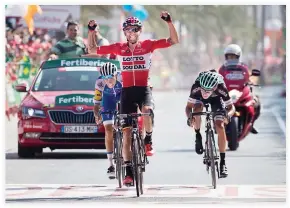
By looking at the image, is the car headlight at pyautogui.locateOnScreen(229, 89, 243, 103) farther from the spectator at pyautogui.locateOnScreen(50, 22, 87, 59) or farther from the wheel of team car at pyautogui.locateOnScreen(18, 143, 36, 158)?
the wheel of team car at pyautogui.locateOnScreen(18, 143, 36, 158)

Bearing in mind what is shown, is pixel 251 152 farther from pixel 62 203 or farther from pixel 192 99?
pixel 62 203

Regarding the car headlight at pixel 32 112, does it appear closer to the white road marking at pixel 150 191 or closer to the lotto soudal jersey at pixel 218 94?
the white road marking at pixel 150 191

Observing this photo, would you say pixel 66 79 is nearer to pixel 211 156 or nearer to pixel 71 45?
pixel 71 45

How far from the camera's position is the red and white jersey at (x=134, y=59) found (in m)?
15.8

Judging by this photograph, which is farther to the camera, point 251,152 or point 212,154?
point 251,152

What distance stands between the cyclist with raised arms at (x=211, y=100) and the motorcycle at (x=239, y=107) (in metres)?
5.23

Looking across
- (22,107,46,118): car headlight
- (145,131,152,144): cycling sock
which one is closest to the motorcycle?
(22,107,46,118): car headlight

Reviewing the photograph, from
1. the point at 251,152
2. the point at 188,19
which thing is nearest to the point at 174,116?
the point at 251,152

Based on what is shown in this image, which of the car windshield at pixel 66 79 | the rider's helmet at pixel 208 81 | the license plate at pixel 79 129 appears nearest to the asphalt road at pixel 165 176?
the license plate at pixel 79 129

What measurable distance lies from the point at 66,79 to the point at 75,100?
948 mm

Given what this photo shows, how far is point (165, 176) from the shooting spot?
18.5 meters

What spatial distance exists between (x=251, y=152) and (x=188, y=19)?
6980 centimetres

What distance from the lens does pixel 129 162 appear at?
15.6 m

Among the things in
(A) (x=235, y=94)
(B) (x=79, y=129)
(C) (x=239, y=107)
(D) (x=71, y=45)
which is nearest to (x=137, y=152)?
(B) (x=79, y=129)
